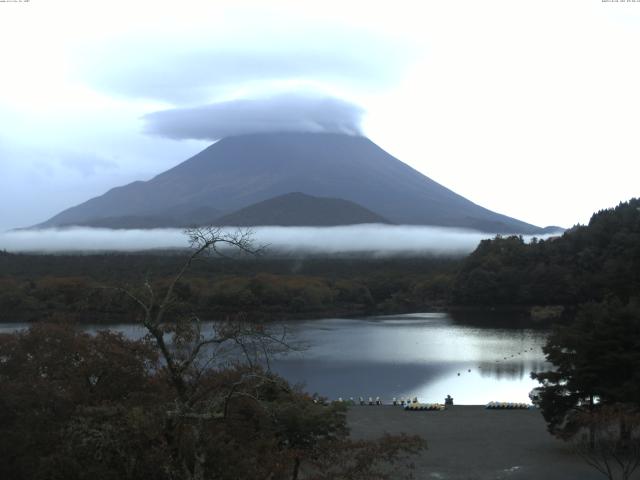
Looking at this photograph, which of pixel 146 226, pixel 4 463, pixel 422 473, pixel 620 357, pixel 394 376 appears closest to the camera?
pixel 4 463

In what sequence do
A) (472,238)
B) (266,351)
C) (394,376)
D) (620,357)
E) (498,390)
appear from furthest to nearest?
1. (472,238)
2. (394,376)
3. (498,390)
4. (620,357)
5. (266,351)

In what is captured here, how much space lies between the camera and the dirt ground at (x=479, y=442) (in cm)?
926

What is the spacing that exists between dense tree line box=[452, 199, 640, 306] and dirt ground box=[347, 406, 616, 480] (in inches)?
944

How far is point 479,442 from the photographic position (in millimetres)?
10961

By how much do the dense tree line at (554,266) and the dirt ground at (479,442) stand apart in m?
24.0

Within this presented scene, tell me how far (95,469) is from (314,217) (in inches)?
3877

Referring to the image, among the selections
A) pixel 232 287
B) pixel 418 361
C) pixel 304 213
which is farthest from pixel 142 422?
pixel 304 213

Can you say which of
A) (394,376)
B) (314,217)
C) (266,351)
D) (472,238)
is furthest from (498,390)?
(314,217)

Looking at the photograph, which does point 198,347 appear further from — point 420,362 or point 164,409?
point 420,362

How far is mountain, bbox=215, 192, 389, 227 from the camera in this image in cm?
9956

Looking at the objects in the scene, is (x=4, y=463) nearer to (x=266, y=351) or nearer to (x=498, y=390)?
(x=266, y=351)

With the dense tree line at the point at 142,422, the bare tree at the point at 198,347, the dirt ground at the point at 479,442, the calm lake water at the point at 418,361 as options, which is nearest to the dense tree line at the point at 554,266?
the calm lake water at the point at 418,361

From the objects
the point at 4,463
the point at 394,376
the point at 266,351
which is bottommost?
the point at 394,376

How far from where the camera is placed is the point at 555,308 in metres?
39.1
